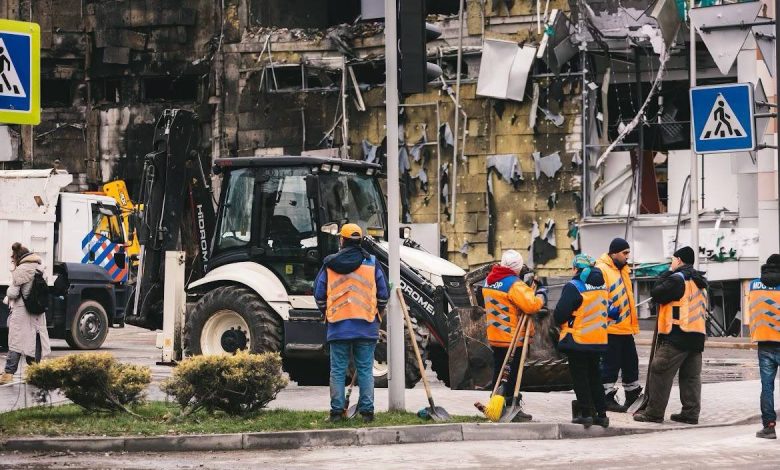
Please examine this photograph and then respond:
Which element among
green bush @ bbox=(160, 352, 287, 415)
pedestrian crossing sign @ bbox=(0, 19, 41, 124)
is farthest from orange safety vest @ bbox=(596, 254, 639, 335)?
pedestrian crossing sign @ bbox=(0, 19, 41, 124)

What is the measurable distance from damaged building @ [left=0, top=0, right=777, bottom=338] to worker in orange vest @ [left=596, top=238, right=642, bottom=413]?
14082 millimetres

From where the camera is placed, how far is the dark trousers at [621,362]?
15.6 m

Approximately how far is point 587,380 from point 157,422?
400 cm

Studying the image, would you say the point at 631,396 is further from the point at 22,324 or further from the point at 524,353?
the point at 22,324

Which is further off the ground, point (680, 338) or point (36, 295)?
point (36, 295)

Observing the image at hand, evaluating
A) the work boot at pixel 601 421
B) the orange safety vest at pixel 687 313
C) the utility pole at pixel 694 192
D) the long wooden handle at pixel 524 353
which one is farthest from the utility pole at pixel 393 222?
the utility pole at pixel 694 192

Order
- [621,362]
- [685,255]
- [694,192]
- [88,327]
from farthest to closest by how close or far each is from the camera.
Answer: [694,192] → [88,327] → [621,362] → [685,255]

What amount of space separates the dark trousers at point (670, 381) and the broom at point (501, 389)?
4.90 feet

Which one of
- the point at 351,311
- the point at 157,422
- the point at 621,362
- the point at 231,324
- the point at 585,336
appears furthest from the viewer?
the point at 231,324

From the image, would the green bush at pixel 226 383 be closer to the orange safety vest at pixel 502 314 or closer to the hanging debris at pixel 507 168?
the orange safety vest at pixel 502 314

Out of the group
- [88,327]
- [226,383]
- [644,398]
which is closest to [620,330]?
[644,398]

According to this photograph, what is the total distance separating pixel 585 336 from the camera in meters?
14.1

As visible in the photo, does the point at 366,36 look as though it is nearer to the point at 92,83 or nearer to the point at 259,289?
the point at 92,83

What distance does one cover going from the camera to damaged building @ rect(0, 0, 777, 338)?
32.9m
